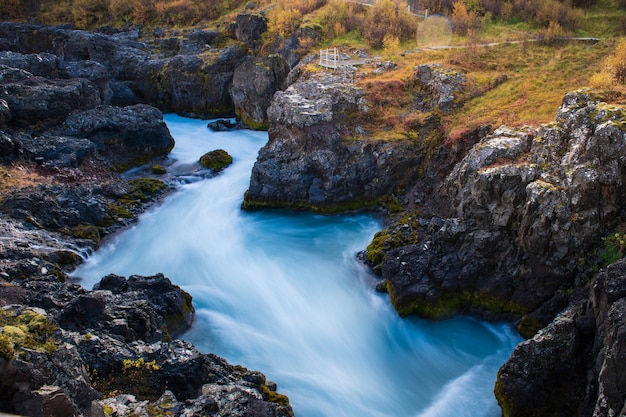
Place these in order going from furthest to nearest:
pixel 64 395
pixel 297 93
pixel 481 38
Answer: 1. pixel 481 38
2. pixel 297 93
3. pixel 64 395

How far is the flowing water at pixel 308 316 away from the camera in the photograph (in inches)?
579

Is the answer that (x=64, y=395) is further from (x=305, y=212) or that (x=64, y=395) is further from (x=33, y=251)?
(x=305, y=212)

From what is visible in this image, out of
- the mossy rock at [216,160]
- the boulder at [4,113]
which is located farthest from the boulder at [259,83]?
the boulder at [4,113]

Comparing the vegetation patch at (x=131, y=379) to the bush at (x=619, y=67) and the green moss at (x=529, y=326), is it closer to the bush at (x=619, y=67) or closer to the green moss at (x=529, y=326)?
the green moss at (x=529, y=326)

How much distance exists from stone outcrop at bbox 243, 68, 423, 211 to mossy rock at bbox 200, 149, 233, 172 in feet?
16.7

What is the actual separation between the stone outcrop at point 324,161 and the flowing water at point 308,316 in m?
0.96

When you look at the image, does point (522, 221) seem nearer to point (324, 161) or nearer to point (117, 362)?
point (324, 161)

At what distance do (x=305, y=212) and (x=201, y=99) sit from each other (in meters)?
19.2

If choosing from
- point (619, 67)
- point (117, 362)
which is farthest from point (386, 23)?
point (117, 362)

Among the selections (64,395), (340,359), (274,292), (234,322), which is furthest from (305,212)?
(64,395)

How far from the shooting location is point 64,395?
7.62m

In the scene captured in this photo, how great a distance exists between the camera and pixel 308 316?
18.0 m

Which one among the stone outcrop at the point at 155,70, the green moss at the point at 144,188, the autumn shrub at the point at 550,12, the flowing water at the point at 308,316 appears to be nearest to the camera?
the flowing water at the point at 308,316

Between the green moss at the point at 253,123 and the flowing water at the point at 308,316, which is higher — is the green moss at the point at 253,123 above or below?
above
